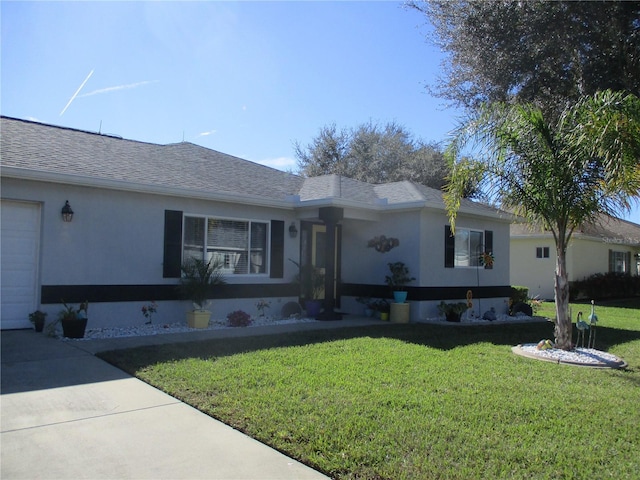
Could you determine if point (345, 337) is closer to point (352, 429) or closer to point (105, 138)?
A: point (352, 429)

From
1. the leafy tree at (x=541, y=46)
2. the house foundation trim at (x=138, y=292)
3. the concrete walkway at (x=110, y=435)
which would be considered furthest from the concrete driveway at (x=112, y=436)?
the leafy tree at (x=541, y=46)

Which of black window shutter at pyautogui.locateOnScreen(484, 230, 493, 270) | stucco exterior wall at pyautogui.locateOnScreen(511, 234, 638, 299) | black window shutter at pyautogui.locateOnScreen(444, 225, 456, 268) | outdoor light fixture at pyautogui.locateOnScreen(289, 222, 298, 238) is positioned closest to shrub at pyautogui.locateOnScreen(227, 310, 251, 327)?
outdoor light fixture at pyautogui.locateOnScreen(289, 222, 298, 238)

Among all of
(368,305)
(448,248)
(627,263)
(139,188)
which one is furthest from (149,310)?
(627,263)

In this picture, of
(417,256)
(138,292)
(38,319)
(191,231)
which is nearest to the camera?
(38,319)

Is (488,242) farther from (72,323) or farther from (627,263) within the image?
(627,263)

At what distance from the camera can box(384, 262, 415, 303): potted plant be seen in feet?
40.7

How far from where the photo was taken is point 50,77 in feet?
30.9

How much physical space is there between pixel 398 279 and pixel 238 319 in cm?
414

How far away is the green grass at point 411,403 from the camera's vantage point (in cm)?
390

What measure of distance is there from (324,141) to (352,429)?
2930cm

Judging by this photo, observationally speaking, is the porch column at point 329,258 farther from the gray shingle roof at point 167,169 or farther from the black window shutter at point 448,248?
the black window shutter at point 448,248

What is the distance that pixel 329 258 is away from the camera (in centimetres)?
1226

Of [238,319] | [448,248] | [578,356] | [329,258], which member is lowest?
[578,356]

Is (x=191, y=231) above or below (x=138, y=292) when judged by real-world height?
above
